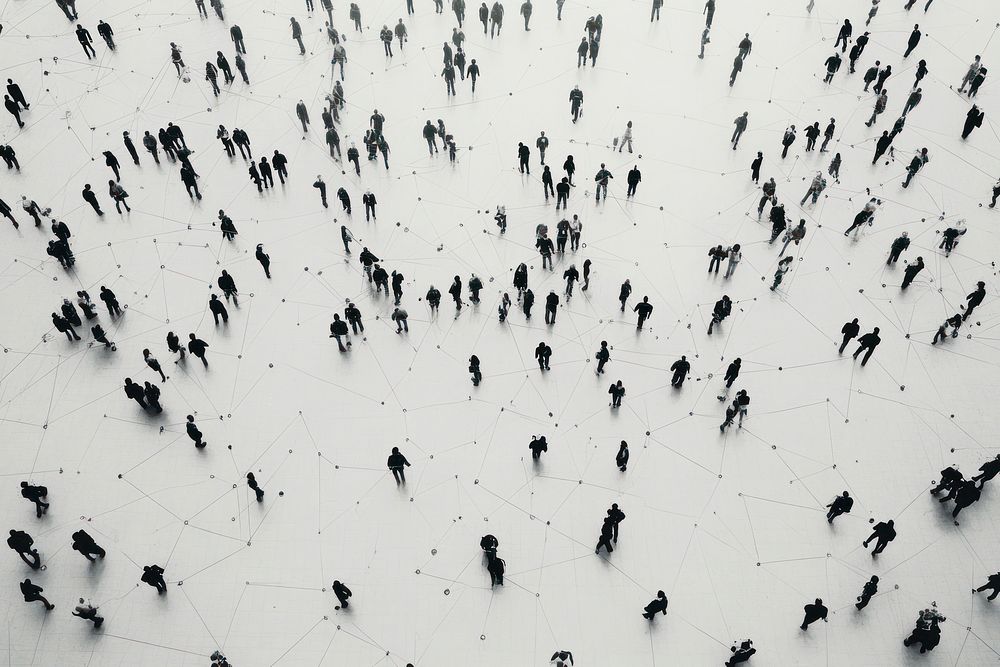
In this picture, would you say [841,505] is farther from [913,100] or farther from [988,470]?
[913,100]

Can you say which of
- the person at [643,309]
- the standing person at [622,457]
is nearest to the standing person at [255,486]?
the standing person at [622,457]

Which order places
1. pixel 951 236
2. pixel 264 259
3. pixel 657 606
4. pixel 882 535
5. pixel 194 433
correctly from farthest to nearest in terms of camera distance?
pixel 951 236 < pixel 264 259 < pixel 194 433 < pixel 882 535 < pixel 657 606

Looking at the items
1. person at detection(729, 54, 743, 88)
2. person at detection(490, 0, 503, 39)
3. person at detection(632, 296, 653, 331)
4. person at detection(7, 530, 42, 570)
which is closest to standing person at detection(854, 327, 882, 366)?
person at detection(632, 296, 653, 331)

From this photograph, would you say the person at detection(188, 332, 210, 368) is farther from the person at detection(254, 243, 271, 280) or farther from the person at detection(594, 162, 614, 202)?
the person at detection(594, 162, 614, 202)

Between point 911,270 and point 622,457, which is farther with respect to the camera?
point 911,270

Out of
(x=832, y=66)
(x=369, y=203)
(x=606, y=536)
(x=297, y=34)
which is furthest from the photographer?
(x=297, y=34)

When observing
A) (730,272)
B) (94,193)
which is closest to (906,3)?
(730,272)

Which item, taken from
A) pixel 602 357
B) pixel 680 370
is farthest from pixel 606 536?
pixel 680 370
